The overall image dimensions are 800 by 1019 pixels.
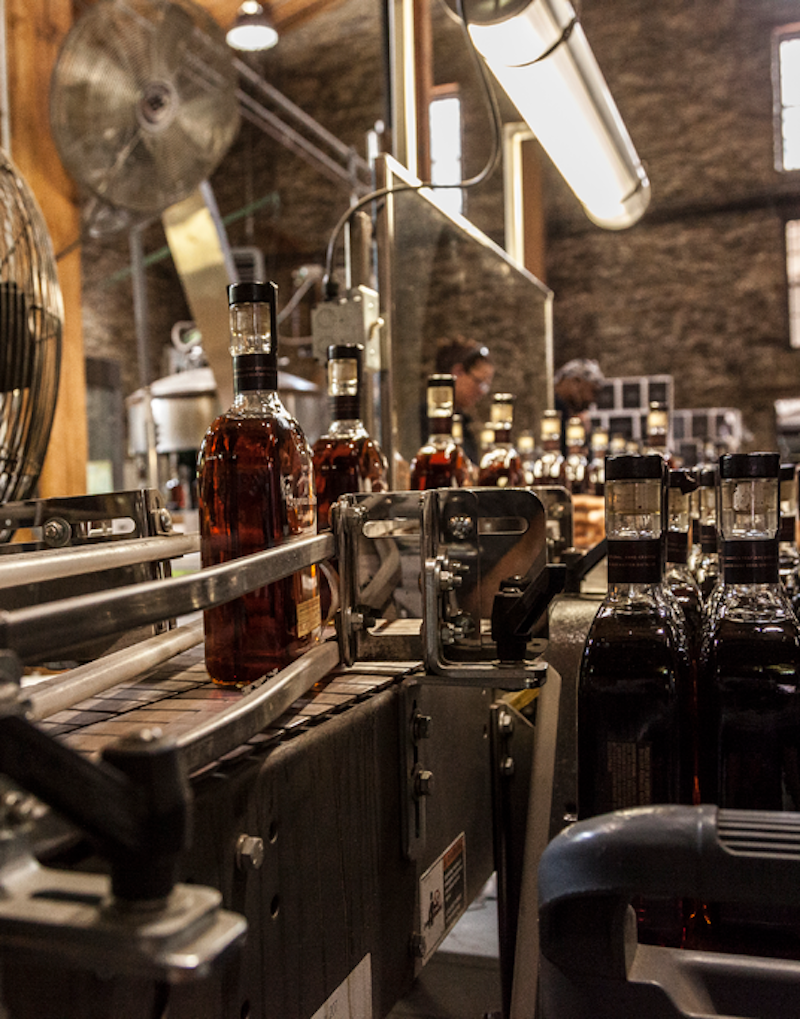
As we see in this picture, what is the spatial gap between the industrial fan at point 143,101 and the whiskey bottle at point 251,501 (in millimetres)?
2124

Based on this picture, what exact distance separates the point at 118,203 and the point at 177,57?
0.48 m

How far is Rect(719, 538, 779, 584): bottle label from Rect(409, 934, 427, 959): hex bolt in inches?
15.1

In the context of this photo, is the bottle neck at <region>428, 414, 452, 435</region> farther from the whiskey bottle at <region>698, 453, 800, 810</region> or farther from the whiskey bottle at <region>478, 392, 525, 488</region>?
the whiskey bottle at <region>698, 453, 800, 810</region>

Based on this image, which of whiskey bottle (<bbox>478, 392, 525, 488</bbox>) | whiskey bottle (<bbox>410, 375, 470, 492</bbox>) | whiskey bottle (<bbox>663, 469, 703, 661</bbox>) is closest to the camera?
whiskey bottle (<bbox>663, 469, 703, 661</bbox>)

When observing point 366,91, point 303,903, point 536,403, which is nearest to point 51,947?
point 303,903

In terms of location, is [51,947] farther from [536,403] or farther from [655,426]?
[536,403]

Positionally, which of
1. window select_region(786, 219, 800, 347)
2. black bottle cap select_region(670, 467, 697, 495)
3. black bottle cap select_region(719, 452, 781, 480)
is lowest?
black bottle cap select_region(670, 467, 697, 495)

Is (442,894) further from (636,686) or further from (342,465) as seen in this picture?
(342,465)

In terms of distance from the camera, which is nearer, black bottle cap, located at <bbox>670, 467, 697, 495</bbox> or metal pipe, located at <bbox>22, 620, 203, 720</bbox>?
metal pipe, located at <bbox>22, 620, 203, 720</bbox>

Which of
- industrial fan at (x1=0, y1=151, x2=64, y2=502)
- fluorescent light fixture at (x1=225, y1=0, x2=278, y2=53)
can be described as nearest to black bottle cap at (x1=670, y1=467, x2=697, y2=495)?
industrial fan at (x1=0, y1=151, x2=64, y2=502)

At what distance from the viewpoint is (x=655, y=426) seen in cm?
210

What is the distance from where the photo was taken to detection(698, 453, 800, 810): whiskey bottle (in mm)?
619

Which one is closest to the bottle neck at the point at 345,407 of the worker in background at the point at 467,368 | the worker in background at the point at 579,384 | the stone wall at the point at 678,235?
the worker in background at the point at 467,368

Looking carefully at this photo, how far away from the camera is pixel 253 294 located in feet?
2.24
